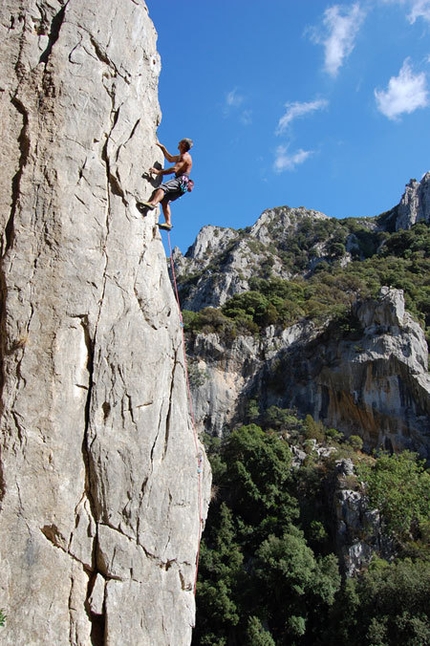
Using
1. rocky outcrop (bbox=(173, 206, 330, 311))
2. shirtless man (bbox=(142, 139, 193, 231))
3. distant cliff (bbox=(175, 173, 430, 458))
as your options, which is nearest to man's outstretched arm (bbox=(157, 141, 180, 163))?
shirtless man (bbox=(142, 139, 193, 231))

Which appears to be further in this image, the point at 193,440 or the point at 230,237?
the point at 230,237

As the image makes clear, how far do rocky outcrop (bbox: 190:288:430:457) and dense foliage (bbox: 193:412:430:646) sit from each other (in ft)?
9.96

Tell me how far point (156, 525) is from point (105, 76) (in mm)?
7127

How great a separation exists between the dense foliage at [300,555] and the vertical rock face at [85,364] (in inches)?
618

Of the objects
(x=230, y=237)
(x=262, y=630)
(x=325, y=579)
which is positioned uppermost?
(x=230, y=237)

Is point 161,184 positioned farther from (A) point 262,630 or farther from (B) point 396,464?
(B) point 396,464

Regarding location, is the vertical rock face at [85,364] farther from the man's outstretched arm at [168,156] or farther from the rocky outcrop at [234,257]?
the rocky outcrop at [234,257]

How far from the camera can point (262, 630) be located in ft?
72.5

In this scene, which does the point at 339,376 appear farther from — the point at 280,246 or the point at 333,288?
the point at 280,246

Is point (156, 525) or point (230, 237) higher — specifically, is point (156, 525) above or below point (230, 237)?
below

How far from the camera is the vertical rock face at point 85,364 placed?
6391 millimetres

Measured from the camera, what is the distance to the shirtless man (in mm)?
9172

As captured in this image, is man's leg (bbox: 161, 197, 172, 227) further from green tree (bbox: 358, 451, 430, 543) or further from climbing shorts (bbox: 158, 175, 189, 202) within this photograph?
green tree (bbox: 358, 451, 430, 543)

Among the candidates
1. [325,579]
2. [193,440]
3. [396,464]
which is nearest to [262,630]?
[325,579]
